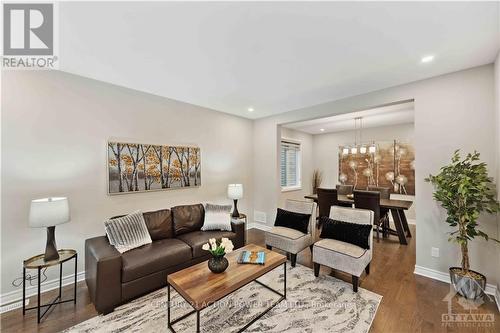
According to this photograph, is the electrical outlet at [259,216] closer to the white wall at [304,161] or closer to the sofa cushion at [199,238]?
the white wall at [304,161]

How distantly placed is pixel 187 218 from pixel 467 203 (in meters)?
3.58

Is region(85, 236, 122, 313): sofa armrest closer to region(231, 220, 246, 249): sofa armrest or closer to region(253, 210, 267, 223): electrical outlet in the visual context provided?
region(231, 220, 246, 249): sofa armrest

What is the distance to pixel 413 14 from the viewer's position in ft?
5.24

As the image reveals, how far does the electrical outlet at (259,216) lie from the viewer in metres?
4.73

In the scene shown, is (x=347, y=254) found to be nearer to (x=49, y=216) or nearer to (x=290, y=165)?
(x=49, y=216)

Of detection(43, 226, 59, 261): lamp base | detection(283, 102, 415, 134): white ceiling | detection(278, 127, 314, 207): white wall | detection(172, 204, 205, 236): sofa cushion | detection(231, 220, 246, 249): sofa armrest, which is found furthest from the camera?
detection(278, 127, 314, 207): white wall

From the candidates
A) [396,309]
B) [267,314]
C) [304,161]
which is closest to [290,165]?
[304,161]

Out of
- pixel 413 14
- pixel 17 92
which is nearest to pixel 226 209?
pixel 17 92

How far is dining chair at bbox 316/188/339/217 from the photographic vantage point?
13.9 feet

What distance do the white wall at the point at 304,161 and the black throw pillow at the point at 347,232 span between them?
317 centimetres

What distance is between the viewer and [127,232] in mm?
2436

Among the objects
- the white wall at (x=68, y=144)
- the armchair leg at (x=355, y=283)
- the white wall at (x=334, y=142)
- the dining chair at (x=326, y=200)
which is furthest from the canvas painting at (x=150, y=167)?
the white wall at (x=334, y=142)

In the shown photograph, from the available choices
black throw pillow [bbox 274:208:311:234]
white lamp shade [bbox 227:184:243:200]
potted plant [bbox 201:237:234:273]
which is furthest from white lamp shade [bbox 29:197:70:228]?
black throw pillow [bbox 274:208:311:234]

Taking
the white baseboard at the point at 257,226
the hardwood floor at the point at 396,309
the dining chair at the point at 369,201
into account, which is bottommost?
the hardwood floor at the point at 396,309
